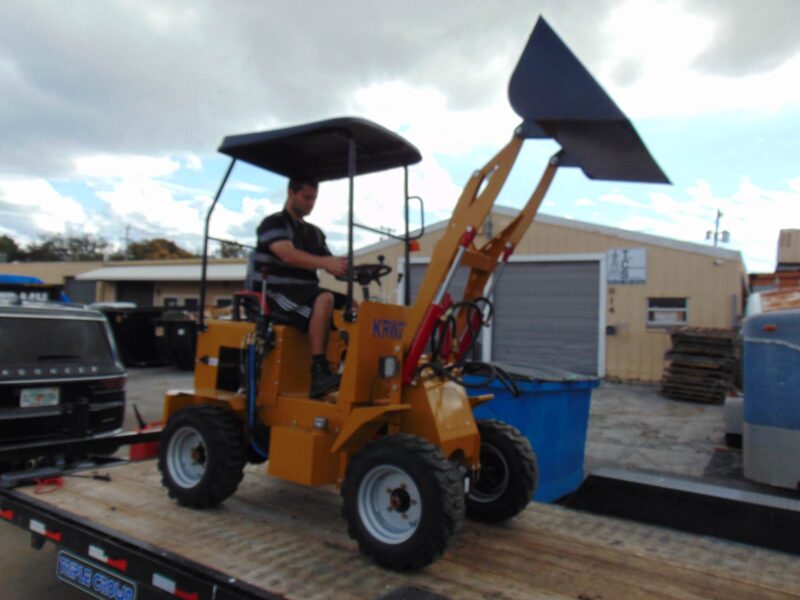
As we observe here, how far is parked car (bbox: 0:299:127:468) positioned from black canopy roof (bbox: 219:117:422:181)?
258 cm

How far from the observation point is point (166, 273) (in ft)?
94.4

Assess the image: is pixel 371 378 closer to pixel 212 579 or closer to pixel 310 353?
pixel 310 353

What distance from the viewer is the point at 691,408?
12.1 metres

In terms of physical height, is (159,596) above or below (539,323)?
below

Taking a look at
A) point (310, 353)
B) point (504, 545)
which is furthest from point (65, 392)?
point (504, 545)

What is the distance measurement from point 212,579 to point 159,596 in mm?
414

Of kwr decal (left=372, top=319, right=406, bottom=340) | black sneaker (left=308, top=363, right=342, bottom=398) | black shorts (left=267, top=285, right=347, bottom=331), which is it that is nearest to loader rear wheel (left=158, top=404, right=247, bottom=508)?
black sneaker (left=308, top=363, right=342, bottom=398)

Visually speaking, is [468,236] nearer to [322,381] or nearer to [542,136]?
[542,136]

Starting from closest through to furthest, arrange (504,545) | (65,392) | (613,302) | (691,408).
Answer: (504,545) → (65,392) → (691,408) → (613,302)

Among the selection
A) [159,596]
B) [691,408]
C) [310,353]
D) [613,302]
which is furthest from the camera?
[613,302]

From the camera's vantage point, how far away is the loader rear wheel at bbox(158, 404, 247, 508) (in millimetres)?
3725

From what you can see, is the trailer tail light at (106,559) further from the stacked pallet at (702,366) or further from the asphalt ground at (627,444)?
the stacked pallet at (702,366)

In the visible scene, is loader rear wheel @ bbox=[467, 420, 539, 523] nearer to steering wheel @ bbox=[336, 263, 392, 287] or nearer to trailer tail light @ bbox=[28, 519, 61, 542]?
steering wheel @ bbox=[336, 263, 392, 287]

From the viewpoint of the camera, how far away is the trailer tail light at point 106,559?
3076mm
